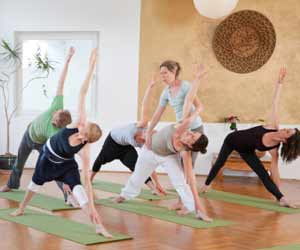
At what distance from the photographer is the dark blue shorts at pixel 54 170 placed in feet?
13.4

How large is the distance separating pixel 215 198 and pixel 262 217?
1.00 meters

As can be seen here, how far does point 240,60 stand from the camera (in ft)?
25.5

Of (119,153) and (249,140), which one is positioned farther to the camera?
(119,153)

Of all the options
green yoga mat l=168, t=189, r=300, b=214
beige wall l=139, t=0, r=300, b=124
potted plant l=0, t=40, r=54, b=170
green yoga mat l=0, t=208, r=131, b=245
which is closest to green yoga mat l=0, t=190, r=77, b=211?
green yoga mat l=0, t=208, r=131, b=245

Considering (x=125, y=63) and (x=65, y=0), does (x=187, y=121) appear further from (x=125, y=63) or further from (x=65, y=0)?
(x=65, y=0)

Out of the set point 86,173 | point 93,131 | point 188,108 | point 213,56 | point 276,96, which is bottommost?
point 86,173

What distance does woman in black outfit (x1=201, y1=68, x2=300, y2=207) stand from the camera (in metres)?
5.16

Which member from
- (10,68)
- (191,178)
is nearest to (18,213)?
(191,178)

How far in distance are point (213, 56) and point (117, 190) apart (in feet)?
8.92

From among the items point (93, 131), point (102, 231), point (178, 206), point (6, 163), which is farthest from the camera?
point (6, 163)

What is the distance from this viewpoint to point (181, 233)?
4.08 m

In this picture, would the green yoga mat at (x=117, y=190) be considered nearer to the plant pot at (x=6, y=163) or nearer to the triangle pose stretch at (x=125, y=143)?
the triangle pose stretch at (x=125, y=143)

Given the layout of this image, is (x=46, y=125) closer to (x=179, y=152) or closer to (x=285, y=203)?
(x=179, y=152)

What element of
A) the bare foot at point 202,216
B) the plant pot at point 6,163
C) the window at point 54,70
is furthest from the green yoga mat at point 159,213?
the window at point 54,70
